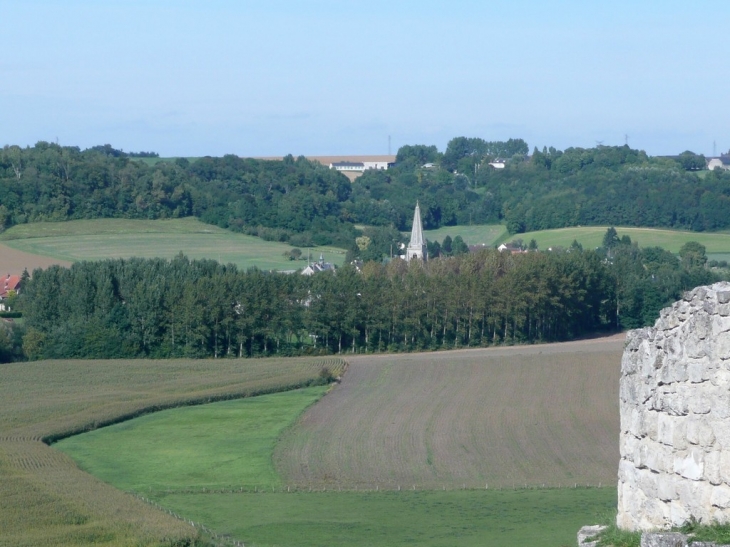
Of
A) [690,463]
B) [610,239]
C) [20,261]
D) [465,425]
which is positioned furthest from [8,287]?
[690,463]

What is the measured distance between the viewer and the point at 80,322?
237 feet

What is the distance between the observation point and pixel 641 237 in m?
122

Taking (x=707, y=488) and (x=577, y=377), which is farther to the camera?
(x=577, y=377)

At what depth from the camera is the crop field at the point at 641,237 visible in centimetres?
11419

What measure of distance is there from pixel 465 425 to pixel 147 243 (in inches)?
3073

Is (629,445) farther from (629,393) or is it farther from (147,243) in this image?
(147,243)

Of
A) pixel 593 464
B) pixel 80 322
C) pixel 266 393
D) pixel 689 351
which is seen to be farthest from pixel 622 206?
pixel 689 351

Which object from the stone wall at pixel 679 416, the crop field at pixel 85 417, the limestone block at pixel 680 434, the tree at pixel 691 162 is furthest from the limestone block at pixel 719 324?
the tree at pixel 691 162

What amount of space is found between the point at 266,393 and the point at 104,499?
23474 millimetres

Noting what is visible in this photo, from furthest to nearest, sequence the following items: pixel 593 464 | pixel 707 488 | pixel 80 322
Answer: pixel 80 322, pixel 593 464, pixel 707 488

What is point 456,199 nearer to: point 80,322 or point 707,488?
point 80,322

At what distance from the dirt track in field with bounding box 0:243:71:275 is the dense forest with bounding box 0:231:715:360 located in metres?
16.1

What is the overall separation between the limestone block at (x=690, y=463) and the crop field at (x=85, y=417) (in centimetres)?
1602

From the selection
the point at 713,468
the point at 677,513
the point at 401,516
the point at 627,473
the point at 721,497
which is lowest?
the point at 401,516
